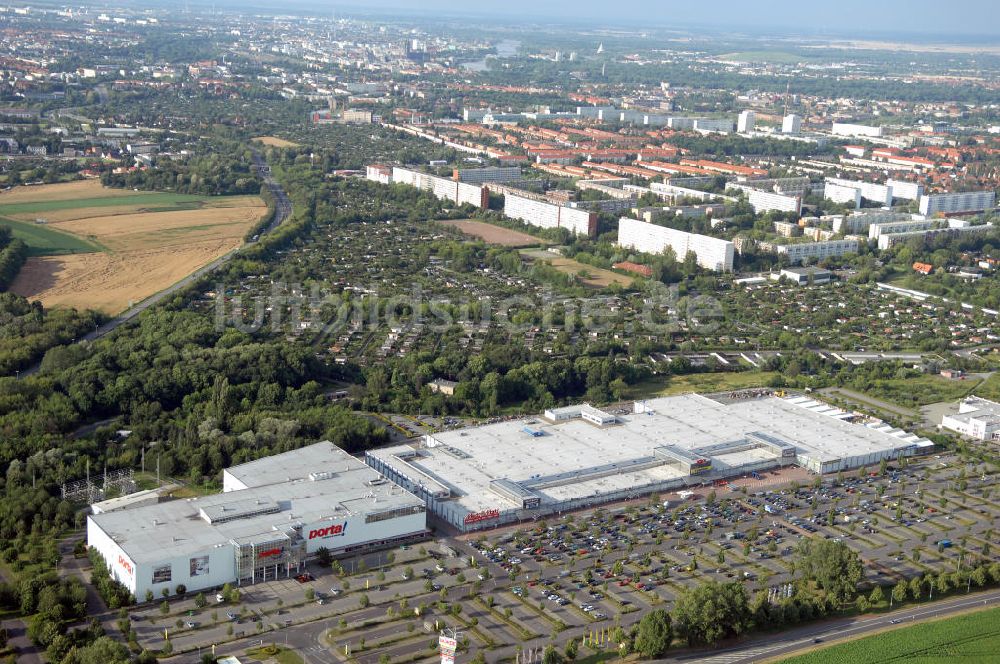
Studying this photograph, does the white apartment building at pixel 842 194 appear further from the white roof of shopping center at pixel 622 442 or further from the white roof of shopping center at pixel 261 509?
the white roof of shopping center at pixel 261 509

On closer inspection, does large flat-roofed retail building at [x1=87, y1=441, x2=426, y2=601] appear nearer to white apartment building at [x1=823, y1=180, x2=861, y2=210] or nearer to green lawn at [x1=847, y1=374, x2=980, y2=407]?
green lawn at [x1=847, y1=374, x2=980, y2=407]

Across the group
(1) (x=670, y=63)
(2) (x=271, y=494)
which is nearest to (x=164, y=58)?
(1) (x=670, y=63)

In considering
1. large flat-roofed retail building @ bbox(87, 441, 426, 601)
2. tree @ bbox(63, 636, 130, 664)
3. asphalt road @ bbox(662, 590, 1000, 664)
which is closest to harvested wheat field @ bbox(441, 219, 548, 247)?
large flat-roofed retail building @ bbox(87, 441, 426, 601)

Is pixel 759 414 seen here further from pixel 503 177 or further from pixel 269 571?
pixel 503 177

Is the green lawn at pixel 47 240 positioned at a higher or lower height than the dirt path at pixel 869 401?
higher

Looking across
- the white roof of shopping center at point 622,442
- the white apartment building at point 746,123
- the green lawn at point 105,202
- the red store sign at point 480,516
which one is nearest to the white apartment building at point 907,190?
the white apartment building at point 746,123

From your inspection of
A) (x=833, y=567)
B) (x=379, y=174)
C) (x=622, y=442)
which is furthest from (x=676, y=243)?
(x=833, y=567)
